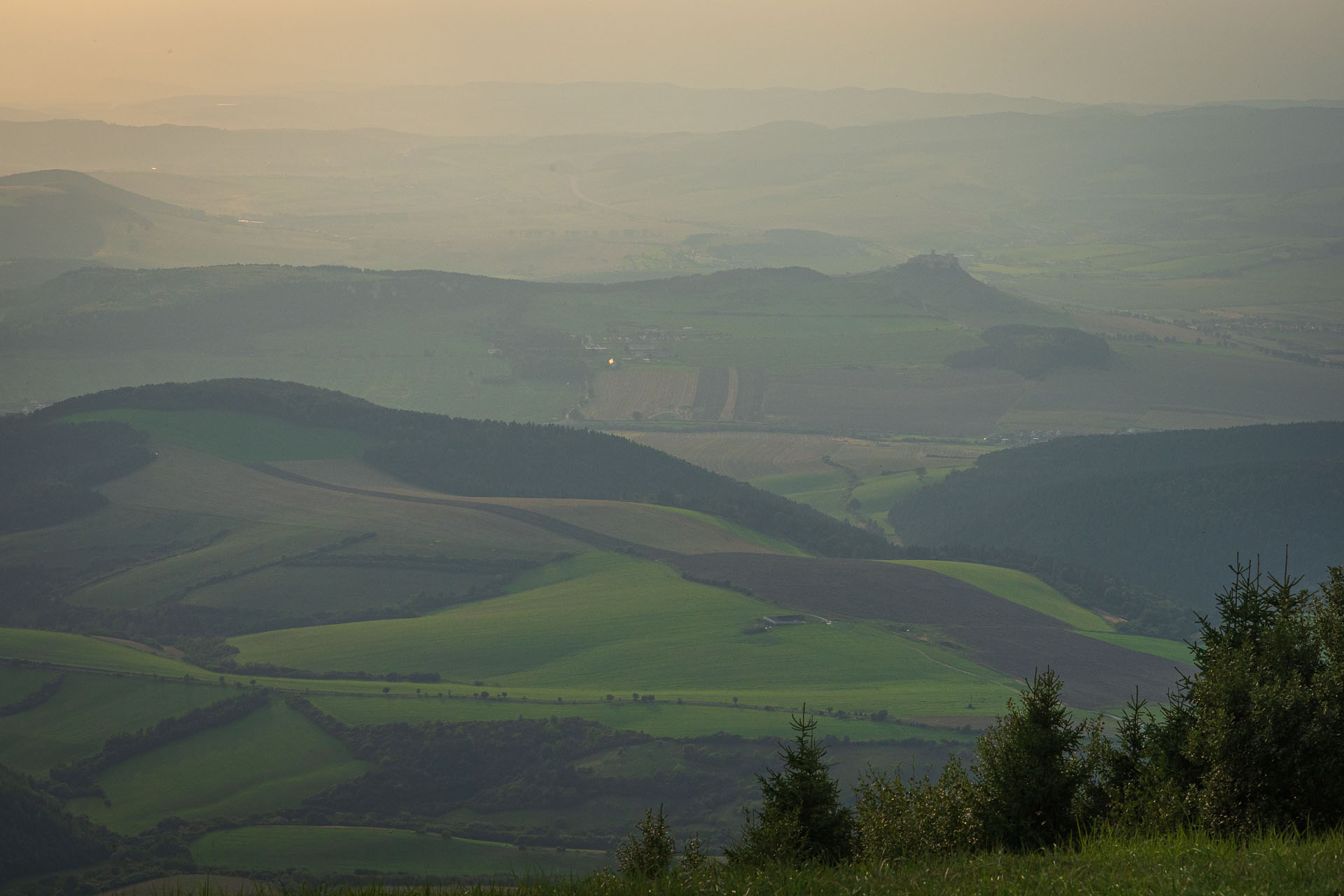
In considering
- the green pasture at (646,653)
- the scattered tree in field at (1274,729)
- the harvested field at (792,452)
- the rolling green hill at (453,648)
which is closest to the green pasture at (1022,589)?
the rolling green hill at (453,648)

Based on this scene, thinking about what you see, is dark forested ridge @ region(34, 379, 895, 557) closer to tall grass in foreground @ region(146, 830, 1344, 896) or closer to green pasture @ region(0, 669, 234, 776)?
green pasture @ region(0, 669, 234, 776)

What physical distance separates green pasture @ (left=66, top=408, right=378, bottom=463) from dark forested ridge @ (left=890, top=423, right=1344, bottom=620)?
66962 mm

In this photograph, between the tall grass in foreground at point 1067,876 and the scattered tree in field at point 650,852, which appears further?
the scattered tree in field at point 650,852

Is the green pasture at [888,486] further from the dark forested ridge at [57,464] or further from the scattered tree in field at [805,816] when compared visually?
the scattered tree in field at [805,816]

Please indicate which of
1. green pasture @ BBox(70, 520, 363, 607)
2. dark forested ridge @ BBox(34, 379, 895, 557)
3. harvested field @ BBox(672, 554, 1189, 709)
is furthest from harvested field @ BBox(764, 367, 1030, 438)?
green pasture @ BBox(70, 520, 363, 607)

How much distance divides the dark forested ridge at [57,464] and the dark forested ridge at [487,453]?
6.79 metres

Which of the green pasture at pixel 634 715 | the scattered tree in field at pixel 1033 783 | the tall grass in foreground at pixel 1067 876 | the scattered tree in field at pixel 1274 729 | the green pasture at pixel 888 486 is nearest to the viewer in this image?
the tall grass in foreground at pixel 1067 876

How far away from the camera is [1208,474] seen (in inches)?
5340

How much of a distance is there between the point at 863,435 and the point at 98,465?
105153 millimetres

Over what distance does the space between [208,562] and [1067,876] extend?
103 m

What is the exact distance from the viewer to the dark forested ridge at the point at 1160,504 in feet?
417

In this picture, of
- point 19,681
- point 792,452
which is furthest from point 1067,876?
point 792,452

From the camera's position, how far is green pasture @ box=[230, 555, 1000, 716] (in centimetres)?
8281

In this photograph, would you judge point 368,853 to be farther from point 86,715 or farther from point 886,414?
point 886,414
